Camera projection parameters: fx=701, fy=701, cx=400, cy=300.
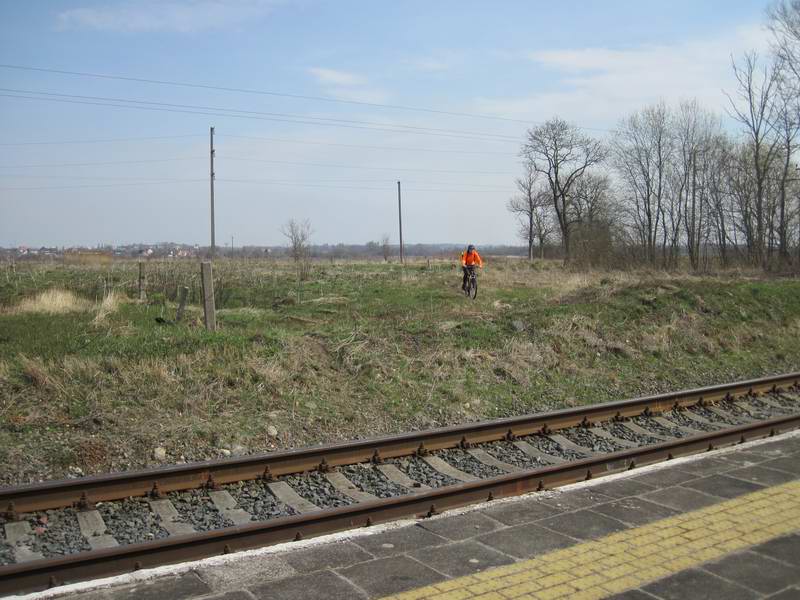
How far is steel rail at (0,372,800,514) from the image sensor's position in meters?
6.44

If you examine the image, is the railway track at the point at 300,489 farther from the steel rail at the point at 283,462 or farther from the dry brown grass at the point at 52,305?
the dry brown grass at the point at 52,305

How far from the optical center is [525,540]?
5629mm

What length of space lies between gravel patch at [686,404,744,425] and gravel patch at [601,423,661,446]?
5.87 ft

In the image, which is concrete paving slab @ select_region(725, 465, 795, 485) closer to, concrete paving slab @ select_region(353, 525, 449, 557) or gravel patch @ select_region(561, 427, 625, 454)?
gravel patch @ select_region(561, 427, 625, 454)

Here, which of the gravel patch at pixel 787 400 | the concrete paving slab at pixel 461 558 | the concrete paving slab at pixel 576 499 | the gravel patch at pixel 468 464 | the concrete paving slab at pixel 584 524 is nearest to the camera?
the concrete paving slab at pixel 461 558

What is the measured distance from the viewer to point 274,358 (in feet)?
36.2

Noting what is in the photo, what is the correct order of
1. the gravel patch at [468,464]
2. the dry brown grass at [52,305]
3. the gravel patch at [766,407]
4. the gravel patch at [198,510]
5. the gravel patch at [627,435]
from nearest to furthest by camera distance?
1. the gravel patch at [198,510]
2. the gravel patch at [468,464]
3. the gravel patch at [627,435]
4. the gravel patch at [766,407]
5. the dry brown grass at [52,305]

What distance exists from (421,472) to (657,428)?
422 centimetres

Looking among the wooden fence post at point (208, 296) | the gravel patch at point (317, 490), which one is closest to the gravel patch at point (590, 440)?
the gravel patch at point (317, 490)

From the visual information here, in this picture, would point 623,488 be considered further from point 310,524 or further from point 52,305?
point 52,305

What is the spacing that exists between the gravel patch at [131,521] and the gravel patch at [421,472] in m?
2.80

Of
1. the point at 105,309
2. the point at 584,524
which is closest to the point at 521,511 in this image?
the point at 584,524

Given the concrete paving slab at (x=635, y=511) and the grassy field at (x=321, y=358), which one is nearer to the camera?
the concrete paving slab at (x=635, y=511)

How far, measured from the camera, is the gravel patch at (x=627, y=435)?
378 inches
